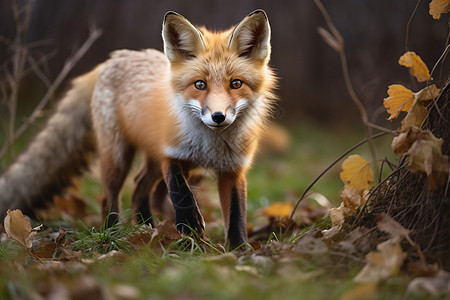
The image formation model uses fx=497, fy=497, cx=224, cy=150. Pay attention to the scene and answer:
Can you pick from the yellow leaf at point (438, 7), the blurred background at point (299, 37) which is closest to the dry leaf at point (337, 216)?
the yellow leaf at point (438, 7)

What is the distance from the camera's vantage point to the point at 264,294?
194 cm

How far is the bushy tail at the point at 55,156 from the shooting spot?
4504mm

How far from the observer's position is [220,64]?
10.9ft

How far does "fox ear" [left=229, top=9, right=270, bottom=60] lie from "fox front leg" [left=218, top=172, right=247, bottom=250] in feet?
2.98

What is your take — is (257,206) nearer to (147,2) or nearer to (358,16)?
(147,2)

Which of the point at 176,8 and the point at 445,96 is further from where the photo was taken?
Answer: the point at 176,8

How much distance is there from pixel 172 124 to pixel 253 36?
2.84ft

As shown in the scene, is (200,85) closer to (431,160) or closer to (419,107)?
(419,107)

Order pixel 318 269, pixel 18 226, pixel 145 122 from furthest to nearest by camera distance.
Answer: pixel 145 122 → pixel 18 226 → pixel 318 269

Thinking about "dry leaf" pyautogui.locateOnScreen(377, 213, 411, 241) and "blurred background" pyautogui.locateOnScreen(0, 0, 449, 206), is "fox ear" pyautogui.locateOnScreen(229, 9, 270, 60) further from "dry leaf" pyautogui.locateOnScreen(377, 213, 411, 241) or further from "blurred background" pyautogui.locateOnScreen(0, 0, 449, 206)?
"blurred background" pyautogui.locateOnScreen(0, 0, 449, 206)

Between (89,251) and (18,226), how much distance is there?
0.47m

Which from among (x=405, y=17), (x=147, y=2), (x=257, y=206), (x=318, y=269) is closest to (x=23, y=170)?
(x=257, y=206)

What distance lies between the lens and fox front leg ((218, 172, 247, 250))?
352 cm

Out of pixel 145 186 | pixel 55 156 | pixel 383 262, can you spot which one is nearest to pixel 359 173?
pixel 383 262
